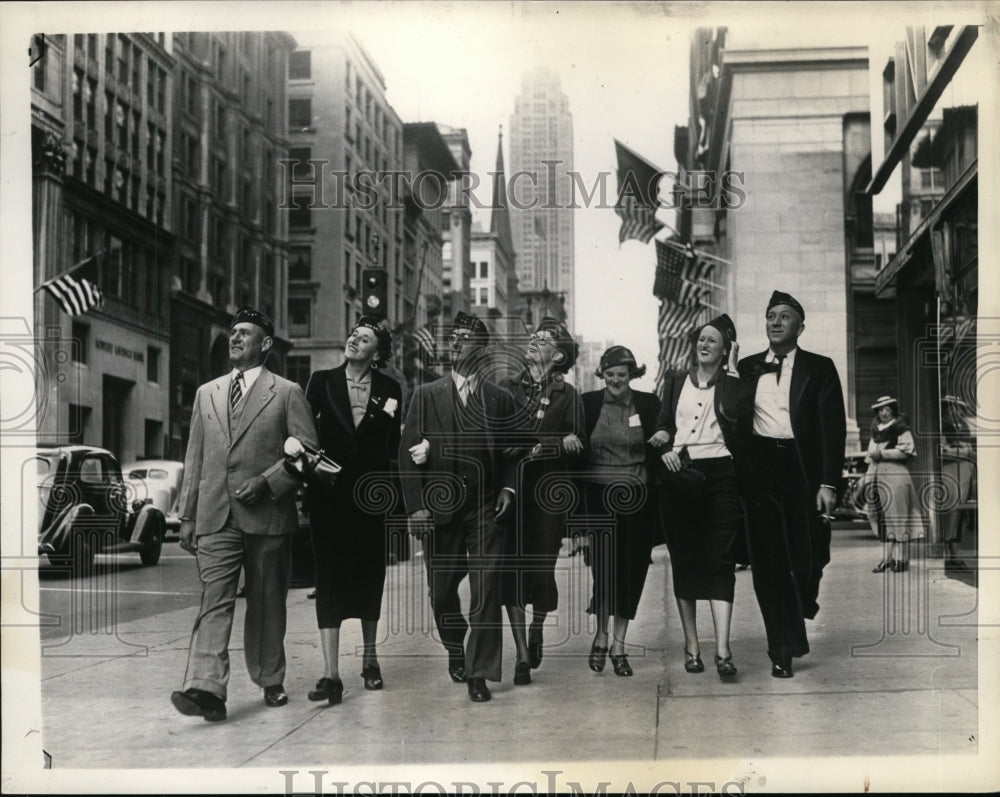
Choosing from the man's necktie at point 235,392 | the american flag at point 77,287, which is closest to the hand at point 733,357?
the man's necktie at point 235,392

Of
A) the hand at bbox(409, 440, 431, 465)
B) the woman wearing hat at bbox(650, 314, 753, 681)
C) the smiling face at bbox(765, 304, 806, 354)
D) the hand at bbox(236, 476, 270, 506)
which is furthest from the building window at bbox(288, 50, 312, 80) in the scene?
the smiling face at bbox(765, 304, 806, 354)

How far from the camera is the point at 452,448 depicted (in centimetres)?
666

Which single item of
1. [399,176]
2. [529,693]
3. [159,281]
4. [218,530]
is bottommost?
[529,693]

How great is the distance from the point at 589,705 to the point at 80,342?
3461 mm

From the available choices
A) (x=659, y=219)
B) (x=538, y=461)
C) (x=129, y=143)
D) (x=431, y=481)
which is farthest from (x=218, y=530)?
(x=659, y=219)

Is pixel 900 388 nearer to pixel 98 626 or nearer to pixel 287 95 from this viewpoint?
pixel 287 95

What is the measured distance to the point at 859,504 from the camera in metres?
6.95

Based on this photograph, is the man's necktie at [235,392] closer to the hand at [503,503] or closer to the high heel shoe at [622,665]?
the hand at [503,503]

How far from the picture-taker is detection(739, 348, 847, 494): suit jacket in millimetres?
6711

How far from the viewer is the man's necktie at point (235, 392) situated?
6.45 meters

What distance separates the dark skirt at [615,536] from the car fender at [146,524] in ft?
7.85

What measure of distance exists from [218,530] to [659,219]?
301cm

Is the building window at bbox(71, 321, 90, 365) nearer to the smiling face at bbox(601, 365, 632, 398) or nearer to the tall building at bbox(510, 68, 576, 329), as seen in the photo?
the tall building at bbox(510, 68, 576, 329)

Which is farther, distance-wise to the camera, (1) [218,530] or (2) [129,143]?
(2) [129,143]
